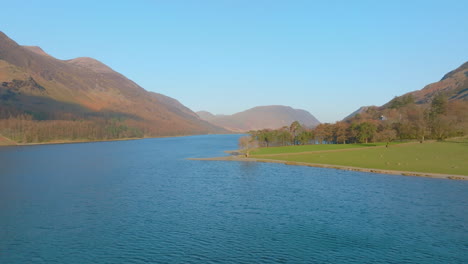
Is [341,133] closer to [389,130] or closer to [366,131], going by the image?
[366,131]

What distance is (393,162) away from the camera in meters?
93.8

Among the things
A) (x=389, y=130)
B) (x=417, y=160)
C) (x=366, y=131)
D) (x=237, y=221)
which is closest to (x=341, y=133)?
(x=366, y=131)

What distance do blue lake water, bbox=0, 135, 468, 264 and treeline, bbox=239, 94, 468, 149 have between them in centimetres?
9332

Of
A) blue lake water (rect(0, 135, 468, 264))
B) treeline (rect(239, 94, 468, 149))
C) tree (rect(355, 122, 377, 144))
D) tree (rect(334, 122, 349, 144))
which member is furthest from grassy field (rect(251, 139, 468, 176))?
tree (rect(334, 122, 349, 144))

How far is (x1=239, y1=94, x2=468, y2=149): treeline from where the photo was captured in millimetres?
151125

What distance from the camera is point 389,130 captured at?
6235 inches

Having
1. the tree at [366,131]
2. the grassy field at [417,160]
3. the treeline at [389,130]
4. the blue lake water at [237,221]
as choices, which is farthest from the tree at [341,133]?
the blue lake water at [237,221]

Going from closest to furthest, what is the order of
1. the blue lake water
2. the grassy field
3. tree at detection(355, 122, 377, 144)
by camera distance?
the blue lake water, the grassy field, tree at detection(355, 122, 377, 144)

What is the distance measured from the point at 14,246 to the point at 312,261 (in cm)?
2741

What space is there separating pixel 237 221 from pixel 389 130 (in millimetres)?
136823

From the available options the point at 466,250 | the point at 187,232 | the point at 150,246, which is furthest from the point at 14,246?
the point at 466,250

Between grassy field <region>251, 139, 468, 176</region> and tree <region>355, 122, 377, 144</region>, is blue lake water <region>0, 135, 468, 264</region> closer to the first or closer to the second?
grassy field <region>251, 139, 468, 176</region>

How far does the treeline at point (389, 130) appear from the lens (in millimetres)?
151125

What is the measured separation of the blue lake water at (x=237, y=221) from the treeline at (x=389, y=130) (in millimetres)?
93323
